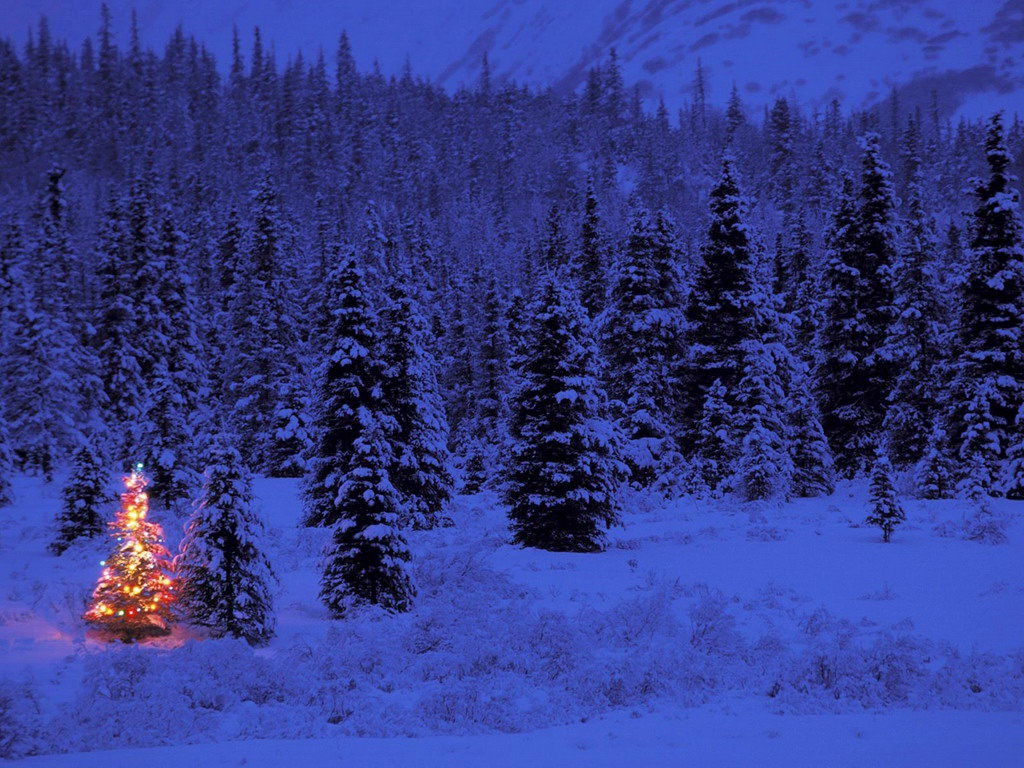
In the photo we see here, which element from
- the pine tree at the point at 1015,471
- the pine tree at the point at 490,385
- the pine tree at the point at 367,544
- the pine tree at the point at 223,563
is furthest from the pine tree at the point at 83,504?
the pine tree at the point at 1015,471

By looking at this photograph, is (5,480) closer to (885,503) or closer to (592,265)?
(885,503)

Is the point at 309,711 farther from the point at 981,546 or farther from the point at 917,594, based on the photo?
the point at 981,546

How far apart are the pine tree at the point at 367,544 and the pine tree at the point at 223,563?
2.05 meters

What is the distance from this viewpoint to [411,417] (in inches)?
1031

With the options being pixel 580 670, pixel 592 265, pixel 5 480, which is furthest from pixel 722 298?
pixel 5 480

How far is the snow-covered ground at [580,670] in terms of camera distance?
8.13 m

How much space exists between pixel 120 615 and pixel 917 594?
45.8 ft

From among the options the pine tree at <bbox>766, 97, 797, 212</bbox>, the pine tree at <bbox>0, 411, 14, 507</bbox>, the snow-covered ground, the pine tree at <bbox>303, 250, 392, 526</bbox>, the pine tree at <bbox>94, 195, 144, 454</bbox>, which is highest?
the pine tree at <bbox>766, 97, 797, 212</bbox>

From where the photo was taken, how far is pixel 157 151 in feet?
389

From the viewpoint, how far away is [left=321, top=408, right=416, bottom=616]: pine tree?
47.8ft

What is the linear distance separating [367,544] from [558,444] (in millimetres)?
6201

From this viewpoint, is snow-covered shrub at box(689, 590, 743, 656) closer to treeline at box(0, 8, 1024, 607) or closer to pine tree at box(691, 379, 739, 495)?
treeline at box(0, 8, 1024, 607)

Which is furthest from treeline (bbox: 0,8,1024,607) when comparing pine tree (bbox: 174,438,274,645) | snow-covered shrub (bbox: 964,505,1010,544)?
snow-covered shrub (bbox: 964,505,1010,544)

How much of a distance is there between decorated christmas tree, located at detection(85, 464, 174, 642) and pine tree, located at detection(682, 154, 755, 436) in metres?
21.2
